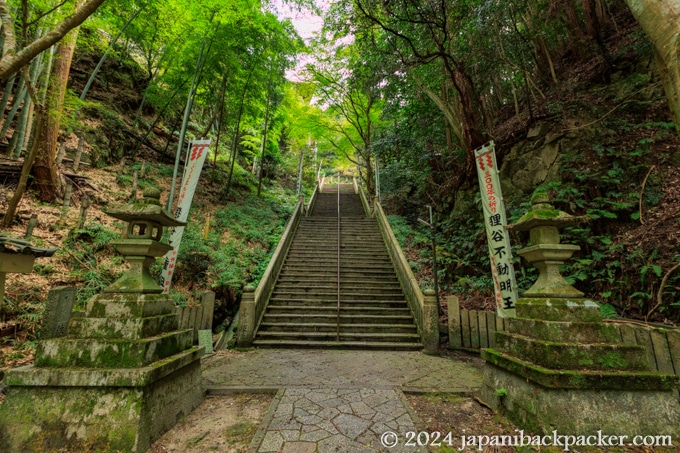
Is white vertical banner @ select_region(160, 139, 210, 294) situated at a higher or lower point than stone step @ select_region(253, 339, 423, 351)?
higher

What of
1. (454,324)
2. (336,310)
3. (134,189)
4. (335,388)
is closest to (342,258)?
(336,310)

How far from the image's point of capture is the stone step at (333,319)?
6238 mm

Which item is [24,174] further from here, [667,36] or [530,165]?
[530,165]

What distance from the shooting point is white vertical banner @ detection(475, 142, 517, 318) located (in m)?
4.97

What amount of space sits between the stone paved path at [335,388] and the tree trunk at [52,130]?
639 centimetres

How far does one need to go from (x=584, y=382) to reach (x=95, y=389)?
4.29 m

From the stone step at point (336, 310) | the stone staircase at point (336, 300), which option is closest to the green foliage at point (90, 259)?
the stone staircase at point (336, 300)

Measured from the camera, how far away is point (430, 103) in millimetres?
11148

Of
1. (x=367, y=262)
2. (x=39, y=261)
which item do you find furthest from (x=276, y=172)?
(x=39, y=261)

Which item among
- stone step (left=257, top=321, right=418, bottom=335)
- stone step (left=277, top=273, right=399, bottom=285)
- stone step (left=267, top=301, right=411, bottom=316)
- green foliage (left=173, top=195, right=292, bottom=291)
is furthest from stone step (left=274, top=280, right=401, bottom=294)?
stone step (left=257, top=321, right=418, bottom=335)

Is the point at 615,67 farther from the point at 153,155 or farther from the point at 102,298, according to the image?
the point at 153,155

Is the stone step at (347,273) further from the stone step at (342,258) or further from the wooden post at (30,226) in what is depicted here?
the wooden post at (30,226)

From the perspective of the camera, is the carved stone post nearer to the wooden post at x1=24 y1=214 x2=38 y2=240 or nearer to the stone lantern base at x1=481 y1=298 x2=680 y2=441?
the wooden post at x1=24 y1=214 x2=38 y2=240

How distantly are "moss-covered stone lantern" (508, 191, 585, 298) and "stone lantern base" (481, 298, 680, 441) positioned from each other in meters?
0.15
